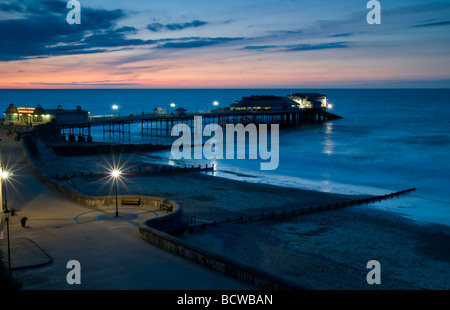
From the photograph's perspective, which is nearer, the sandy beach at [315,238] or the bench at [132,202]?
the sandy beach at [315,238]

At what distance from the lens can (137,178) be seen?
124ft

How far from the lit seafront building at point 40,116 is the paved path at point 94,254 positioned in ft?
149

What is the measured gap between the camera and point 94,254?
1435cm

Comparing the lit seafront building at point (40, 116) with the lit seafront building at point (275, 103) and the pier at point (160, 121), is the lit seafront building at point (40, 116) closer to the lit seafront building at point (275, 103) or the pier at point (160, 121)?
the pier at point (160, 121)

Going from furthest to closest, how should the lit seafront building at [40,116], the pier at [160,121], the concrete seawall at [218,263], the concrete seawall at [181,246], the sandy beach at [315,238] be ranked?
1. the pier at [160,121]
2. the lit seafront building at [40,116]
3. the sandy beach at [315,238]
4. the concrete seawall at [181,246]
5. the concrete seawall at [218,263]

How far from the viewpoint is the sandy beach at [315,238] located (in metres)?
17.8

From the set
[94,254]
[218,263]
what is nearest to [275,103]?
[94,254]

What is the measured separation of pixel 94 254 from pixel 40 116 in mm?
54782

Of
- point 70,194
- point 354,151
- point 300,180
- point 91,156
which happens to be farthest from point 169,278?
point 354,151

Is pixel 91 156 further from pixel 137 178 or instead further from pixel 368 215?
pixel 368 215

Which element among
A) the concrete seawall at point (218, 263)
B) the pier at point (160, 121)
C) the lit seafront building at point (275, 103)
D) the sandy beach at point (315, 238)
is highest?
the lit seafront building at point (275, 103)

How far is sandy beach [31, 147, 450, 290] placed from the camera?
17.8 metres

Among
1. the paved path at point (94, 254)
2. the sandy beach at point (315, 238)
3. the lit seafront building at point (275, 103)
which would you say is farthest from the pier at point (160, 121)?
the paved path at point (94, 254)
